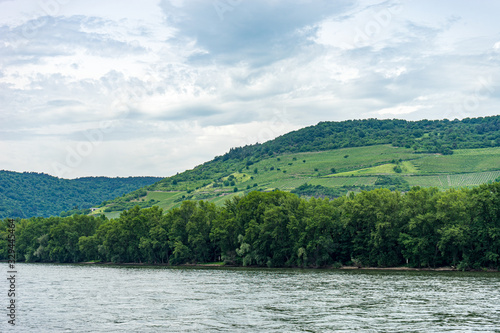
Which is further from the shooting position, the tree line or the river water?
the tree line

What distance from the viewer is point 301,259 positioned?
118438mm

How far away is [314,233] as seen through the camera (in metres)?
117

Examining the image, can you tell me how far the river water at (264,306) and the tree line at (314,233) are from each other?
2122cm

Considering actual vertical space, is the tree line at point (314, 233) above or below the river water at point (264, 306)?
above

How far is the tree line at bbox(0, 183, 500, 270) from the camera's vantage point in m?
101

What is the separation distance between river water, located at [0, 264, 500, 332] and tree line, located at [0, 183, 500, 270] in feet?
69.6

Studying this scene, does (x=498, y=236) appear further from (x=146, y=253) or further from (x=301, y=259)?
(x=146, y=253)

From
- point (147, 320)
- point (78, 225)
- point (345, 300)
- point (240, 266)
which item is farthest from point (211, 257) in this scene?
point (147, 320)

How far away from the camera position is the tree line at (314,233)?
332ft

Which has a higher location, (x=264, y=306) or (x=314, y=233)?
(x=314, y=233)

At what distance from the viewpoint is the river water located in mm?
43250

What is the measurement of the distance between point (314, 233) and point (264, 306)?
63822 mm

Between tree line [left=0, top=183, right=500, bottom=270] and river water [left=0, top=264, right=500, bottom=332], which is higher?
tree line [left=0, top=183, right=500, bottom=270]

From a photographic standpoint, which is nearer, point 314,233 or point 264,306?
point 264,306
